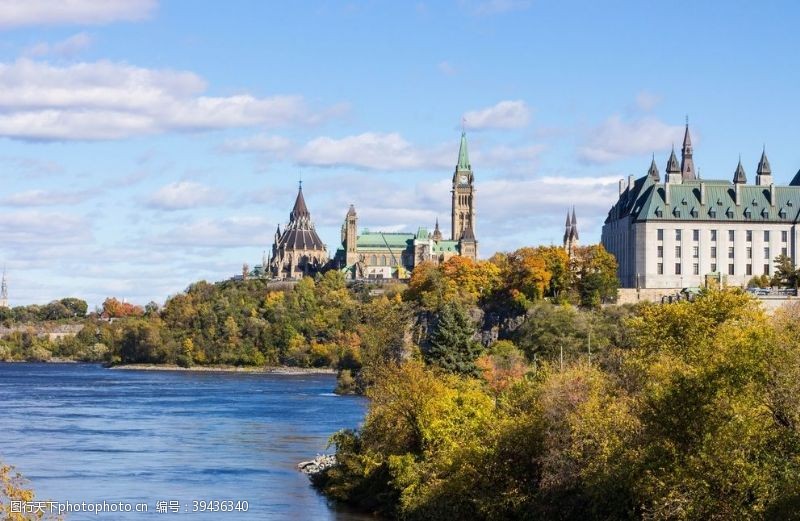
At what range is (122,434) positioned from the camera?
75.7 meters

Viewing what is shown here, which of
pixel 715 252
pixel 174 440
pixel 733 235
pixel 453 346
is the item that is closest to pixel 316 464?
pixel 174 440

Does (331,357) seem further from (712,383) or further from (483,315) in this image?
(712,383)

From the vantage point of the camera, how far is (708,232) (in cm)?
12038

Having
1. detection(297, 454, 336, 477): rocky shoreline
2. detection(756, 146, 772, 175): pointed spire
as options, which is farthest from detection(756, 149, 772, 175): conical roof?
detection(297, 454, 336, 477): rocky shoreline

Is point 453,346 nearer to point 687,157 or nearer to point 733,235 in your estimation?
point 733,235

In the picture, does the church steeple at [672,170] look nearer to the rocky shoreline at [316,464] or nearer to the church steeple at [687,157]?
the church steeple at [687,157]

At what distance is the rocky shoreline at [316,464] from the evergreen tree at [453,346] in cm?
1538

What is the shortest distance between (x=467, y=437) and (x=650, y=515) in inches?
536

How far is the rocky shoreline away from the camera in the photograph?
190 ft

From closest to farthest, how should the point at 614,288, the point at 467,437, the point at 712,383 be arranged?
the point at 712,383 → the point at 467,437 → the point at 614,288

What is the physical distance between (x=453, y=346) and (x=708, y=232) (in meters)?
47.8

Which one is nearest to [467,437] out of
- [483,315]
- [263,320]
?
[483,315]

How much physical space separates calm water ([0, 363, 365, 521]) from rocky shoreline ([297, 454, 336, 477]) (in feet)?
1.74

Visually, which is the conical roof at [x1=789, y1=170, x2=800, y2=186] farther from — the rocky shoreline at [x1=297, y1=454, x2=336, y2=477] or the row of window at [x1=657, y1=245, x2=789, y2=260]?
the rocky shoreline at [x1=297, y1=454, x2=336, y2=477]
